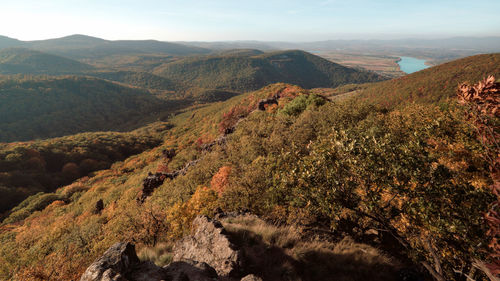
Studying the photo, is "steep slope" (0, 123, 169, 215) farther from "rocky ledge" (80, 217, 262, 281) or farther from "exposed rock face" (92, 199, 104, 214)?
"rocky ledge" (80, 217, 262, 281)

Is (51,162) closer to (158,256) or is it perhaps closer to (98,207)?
(98,207)

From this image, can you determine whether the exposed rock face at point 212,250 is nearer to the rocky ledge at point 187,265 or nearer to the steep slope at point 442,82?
the rocky ledge at point 187,265

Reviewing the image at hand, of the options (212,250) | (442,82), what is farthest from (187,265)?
(442,82)

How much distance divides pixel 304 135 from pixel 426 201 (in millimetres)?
26786

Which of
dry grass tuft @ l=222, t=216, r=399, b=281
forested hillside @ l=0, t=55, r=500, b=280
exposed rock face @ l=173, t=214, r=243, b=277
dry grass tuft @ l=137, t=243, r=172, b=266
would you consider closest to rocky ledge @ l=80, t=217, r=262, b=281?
exposed rock face @ l=173, t=214, r=243, b=277

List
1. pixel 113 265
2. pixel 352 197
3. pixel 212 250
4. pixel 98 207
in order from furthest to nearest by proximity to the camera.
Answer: pixel 98 207, pixel 212 250, pixel 352 197, pixel 113 265

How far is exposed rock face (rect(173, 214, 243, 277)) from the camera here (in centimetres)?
1202

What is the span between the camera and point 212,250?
528 inches

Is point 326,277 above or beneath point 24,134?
above

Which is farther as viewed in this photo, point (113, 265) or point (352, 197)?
point (352, 197)

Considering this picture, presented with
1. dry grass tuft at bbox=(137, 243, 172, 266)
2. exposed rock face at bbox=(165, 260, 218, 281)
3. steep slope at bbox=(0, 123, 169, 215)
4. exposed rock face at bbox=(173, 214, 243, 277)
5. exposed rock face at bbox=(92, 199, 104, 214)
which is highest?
exposed rock face at bbox=(165, 260, 218, 281)

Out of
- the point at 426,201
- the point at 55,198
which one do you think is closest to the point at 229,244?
the point at 426,201

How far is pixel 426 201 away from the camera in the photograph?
10.8 meters

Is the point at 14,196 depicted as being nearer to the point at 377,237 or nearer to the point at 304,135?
the point at 304,135
